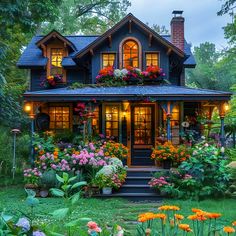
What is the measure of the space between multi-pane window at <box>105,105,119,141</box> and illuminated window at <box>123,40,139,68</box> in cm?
203

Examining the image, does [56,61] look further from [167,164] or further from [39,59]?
[167,164]

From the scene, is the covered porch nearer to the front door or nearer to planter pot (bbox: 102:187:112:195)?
the front door

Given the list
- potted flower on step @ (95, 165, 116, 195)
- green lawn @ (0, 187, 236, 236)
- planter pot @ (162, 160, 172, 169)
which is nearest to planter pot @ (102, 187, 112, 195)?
potted flower on step @ (95, 165, 116, 195)

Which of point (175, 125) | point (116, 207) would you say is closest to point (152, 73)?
point (175, 125)

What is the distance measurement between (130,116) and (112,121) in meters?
0.71

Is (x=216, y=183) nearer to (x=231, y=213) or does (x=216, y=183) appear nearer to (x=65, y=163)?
(x=231, y=213)

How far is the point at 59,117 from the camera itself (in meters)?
15.7

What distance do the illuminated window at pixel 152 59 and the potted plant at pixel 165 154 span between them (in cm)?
436

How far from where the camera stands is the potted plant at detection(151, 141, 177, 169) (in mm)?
12086

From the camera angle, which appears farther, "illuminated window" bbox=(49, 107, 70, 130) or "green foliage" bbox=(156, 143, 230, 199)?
"illuminated window" bbox=(49, 107, 70, 130)

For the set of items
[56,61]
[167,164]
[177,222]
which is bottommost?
[167,164]

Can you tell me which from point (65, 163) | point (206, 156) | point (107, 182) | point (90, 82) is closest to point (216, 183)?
point (206, 156)

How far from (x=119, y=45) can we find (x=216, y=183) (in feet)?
23.9

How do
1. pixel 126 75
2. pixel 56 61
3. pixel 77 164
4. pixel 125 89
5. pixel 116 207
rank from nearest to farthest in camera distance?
pixel 116 207 < pixel 77 164 < pixel 125 89 < pixel 126 75 < pixel 56 61
